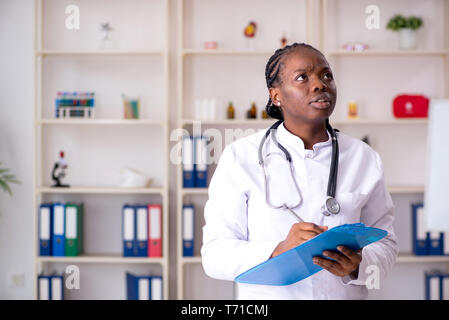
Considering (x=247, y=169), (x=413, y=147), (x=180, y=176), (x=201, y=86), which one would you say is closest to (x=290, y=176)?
(x=247, y=169)

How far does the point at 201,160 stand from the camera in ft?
8.96

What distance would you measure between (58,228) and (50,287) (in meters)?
0.36

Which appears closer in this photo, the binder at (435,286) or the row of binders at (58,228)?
the row of binders at (58,228)

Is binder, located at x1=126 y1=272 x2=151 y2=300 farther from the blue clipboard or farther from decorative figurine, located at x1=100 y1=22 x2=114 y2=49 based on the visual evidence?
the blue clipboard

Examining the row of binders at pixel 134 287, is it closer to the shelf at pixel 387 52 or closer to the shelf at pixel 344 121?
the shelf at pixel 344 121

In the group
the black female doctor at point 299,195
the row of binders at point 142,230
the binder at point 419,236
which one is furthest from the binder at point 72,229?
the binder at point 419,236

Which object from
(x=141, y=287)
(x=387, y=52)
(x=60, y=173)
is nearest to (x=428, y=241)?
(x=387, y=52)

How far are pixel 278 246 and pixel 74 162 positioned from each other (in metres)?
2.22

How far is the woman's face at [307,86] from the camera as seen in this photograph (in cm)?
105

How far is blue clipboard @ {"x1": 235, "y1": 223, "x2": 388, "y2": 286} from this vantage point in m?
0.86

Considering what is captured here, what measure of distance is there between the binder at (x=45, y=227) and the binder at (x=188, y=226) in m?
0.75

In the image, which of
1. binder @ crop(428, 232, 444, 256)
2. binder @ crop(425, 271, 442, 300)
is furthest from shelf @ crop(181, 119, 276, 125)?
binder @ crop(425, 271, 442, 300)

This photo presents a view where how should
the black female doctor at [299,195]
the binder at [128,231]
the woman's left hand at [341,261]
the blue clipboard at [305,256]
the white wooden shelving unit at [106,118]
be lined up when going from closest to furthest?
the blue clipboard at [305,256] < the woman's left hand at [341,261] < the black female doctor at [299,195] < the binder at [128,231] < the white wooden shelving unit at [106,118]
